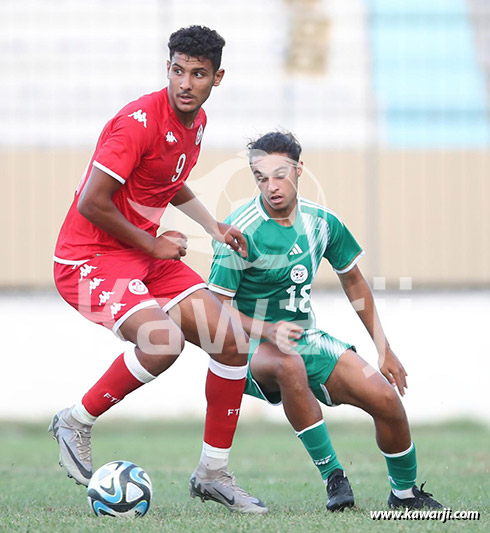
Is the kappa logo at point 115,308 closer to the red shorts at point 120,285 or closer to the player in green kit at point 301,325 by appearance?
the red shorts at point 120,285

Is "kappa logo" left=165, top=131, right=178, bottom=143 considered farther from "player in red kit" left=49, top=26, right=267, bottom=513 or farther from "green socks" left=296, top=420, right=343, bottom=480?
"green socks" left=296, top=420, right=343, bottom=480

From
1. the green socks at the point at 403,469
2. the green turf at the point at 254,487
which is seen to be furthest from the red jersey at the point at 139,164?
the green socks at the point at 403,469

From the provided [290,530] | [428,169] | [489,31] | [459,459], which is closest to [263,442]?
[459,459]

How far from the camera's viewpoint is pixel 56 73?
14.9 meters

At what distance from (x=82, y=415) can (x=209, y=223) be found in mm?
1175

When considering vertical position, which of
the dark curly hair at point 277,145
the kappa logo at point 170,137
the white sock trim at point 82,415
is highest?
the kappa logo at point 170,137

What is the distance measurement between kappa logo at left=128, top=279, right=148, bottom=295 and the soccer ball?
82 centimetres

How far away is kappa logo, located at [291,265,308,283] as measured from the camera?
16.2 feet

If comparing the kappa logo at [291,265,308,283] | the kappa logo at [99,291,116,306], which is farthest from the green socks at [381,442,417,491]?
the kappa logo at [99,291,116,306]

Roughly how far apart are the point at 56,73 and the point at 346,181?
15.8ft

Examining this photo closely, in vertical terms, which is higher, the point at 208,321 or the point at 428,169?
the point at 208,321

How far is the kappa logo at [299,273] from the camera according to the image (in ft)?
16.2

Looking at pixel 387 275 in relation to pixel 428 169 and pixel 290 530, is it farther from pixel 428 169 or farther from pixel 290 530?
pixel 290 530

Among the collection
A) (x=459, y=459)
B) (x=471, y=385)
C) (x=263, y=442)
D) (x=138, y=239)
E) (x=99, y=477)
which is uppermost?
(x=138, y=239)
